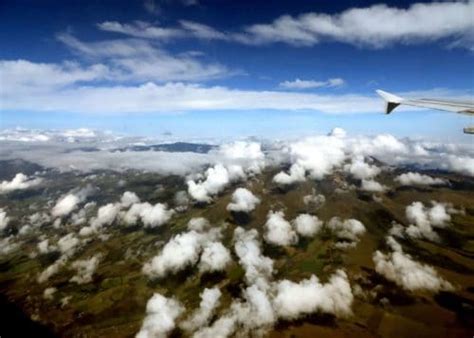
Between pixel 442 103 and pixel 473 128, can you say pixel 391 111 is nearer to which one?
pixel 442 103

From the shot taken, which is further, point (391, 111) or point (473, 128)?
point (391, 111)

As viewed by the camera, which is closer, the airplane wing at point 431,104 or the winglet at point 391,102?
the airplane wing at point 431,104

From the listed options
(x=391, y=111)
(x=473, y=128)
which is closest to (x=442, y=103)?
(x=391, y=111)

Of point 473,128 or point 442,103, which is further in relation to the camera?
point 442,103

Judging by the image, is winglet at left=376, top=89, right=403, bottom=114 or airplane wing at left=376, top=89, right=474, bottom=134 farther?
winglet at left=376, top=89, right=403, bottom=114
